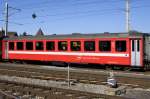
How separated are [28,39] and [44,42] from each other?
241 cm

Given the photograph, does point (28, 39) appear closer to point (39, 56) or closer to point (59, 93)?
point (39, 56)

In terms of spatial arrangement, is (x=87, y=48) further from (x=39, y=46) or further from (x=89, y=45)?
(x=39, y=46)

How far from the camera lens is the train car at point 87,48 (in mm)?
27312

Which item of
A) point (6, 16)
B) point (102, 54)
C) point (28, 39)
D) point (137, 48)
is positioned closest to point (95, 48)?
point (102, 54)

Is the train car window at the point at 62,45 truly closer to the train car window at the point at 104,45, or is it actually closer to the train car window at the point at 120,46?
the train car window at the point at 104,45

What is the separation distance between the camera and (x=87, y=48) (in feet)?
100

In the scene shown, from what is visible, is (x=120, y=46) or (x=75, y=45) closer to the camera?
(x=120, y=46)

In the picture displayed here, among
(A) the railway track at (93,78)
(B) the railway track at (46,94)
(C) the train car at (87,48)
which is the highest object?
(C) the train car at (87,48)

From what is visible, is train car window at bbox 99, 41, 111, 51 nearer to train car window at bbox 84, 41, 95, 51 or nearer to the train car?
the train car

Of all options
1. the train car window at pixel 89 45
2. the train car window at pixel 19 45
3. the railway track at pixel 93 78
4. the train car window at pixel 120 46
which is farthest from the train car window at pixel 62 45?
the railway track at pixel 93 78

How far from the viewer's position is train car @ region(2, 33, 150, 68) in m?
27.3

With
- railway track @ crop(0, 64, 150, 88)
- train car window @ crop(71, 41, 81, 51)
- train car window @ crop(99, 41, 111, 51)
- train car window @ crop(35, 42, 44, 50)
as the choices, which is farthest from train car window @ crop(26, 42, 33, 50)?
railway track @ crop(0, 64, 150, 88)

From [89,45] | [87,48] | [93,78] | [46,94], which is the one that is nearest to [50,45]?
[87,48]

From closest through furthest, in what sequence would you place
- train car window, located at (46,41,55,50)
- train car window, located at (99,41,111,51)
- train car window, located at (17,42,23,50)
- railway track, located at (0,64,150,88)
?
railway track, located at (0,64,150,88), train car window, located at (99,41,111,51), train car window, located at (46,41,55,50), train car window, located at (17,42,23,50)
